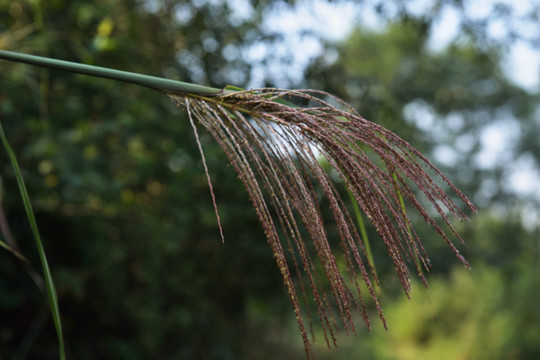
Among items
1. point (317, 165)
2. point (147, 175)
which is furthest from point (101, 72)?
point (147, 175)

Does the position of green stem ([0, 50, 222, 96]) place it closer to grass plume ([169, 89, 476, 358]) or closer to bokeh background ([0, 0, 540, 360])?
grass plume ([169, 89, 476, 358])

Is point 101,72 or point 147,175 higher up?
point 147,175

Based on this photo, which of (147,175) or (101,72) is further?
(147,175)

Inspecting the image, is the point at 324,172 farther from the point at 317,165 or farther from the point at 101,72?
the point at 101,72

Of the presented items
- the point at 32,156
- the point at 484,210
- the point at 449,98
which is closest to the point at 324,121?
the point at 32,156

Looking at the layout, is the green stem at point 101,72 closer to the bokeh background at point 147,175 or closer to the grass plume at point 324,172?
the grass plume at point 324,172

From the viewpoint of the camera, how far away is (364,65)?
507 inches

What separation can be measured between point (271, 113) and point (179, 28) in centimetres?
326

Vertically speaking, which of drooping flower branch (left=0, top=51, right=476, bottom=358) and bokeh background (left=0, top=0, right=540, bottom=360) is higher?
bokeh background (left=0, top=0, right=540, bottom=360)

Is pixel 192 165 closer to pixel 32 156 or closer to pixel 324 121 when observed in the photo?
pixel 32 156

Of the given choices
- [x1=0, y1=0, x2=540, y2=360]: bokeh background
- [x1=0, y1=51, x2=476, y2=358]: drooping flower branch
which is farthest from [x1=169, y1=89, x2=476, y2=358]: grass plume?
[x1=0, y1=0, x2=540, y2=360]: bokeh background

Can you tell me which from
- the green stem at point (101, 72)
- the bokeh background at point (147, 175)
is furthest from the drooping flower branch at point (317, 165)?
the bokeh background at point (147, 175)

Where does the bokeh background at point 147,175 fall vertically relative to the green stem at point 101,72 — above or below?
above

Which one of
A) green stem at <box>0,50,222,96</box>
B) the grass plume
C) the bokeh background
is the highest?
the bokeh background
